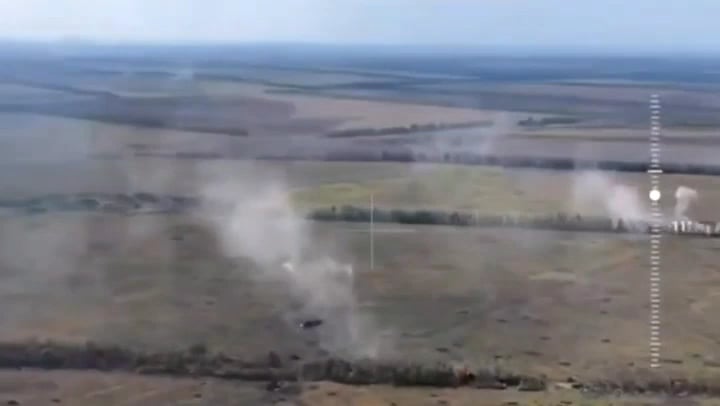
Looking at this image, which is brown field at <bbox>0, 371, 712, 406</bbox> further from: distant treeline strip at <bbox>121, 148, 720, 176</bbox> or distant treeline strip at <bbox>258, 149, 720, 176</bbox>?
distant treeline strip at <bbox>258, 149, 720, 176</bbox>

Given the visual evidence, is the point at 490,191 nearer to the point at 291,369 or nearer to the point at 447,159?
the point at 447,159

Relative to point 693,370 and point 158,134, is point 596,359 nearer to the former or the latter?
point 693,370

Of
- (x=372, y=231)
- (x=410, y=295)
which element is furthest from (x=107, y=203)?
(x=410, y=295)

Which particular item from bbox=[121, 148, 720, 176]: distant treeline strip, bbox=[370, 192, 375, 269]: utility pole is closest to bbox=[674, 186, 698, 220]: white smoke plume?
bbox=[121, 148, 720, 176]: distant treeline strip

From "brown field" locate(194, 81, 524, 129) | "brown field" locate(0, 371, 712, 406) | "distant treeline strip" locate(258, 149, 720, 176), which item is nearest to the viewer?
"brown field" locate(0, 371, 712, 406)

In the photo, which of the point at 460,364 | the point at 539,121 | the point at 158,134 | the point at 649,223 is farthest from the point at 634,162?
the point at 158,134

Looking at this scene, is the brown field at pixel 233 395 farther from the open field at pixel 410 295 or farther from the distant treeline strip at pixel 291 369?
the open field at pixel 410 295
